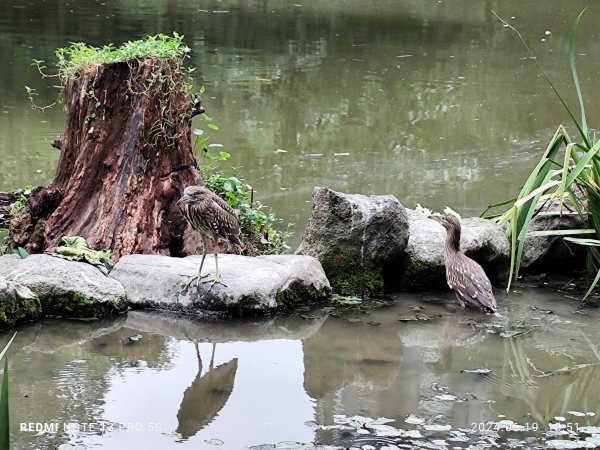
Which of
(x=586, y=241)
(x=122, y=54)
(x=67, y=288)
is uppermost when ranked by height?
(x=122, y=54)

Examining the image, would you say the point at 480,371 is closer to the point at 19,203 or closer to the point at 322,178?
the point at 19,203

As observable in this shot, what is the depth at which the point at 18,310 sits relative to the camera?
19.7 feet

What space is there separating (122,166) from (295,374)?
2484 mm

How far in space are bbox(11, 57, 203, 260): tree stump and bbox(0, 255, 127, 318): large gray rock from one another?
28.5 inches

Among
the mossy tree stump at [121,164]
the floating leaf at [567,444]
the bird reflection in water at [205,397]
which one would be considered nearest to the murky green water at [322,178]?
the bird reflection in water at [205,397]

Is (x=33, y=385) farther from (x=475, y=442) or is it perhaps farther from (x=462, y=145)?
(x=462, y=145)

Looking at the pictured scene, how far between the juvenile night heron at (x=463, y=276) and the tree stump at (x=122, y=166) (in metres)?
1.91

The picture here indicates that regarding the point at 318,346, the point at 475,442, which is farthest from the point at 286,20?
the point at 475,442

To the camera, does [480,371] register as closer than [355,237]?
Yes

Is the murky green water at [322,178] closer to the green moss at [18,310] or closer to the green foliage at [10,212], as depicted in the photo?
the green moss at [18,310]

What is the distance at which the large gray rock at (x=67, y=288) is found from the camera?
6.17 metres

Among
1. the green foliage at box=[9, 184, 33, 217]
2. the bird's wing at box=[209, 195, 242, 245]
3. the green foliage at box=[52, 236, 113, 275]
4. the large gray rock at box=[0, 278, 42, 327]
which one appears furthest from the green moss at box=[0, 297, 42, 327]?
the green foliage at box=[9, 184, 33, 217]

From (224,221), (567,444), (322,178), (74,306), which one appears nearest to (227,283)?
(224,221)

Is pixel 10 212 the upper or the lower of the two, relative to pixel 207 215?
lower
